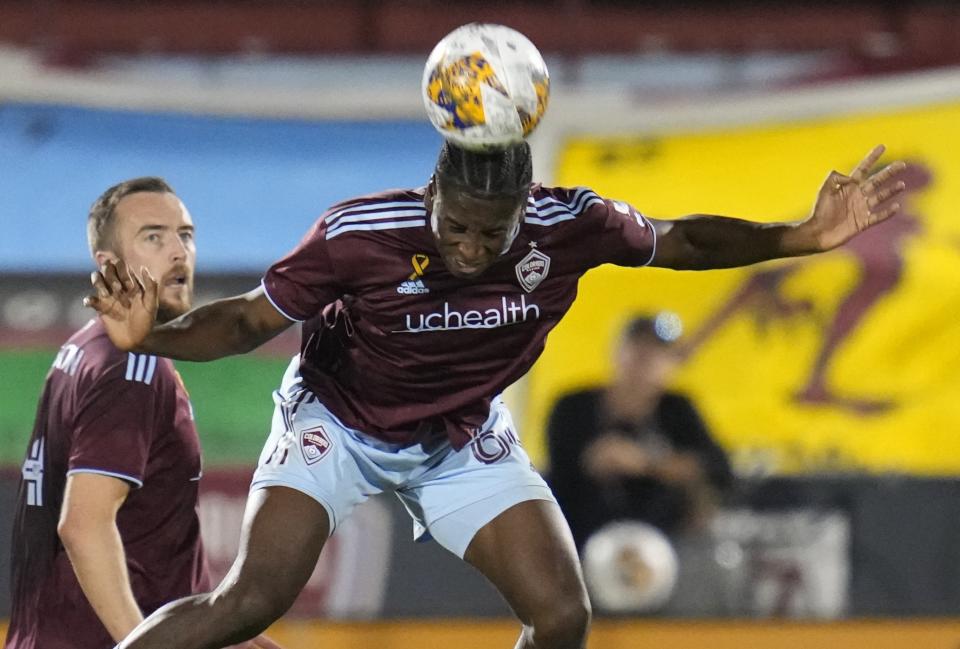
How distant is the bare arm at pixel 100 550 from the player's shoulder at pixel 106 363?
0.26 meters

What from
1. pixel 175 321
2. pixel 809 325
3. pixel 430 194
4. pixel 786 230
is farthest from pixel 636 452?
pixel 175 321

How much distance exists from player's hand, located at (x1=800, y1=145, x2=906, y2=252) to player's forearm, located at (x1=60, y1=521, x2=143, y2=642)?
6.31ft

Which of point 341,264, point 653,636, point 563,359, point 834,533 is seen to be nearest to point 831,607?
point 834,533

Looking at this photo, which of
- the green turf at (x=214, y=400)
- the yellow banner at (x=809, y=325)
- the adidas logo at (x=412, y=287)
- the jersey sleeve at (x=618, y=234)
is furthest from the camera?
the yellow banner at (x=809, y=325)

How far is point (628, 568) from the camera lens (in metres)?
6.18

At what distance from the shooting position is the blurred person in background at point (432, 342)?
360cm

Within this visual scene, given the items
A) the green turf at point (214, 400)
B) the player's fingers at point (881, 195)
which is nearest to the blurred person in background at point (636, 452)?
the green turf at point (214, 400)

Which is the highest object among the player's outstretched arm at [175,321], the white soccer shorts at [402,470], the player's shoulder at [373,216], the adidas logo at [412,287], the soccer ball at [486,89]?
the soccer ball at [486,89]

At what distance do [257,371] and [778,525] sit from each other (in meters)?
2.85

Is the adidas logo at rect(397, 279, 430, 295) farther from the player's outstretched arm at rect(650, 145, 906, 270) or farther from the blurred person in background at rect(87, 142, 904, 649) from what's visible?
the player's outstretched arm at rect(650, 145, 906, 270)

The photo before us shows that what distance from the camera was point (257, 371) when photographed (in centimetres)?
789

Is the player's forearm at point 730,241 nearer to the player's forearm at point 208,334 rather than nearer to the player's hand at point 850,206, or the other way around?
the player's hand at point 850,206

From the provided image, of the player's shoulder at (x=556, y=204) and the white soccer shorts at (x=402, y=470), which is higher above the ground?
the player's shoulder at (x=556, y=204)

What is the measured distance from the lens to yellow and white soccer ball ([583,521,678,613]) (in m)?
6.14
